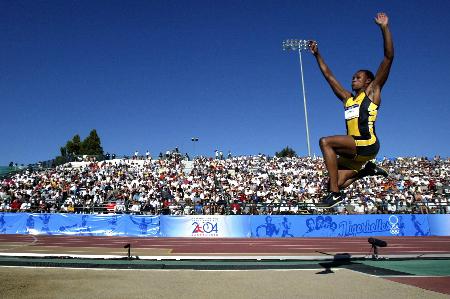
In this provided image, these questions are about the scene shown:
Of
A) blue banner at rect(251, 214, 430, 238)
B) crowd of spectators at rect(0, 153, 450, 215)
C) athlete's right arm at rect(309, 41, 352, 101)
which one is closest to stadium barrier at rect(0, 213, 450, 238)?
blue banner at rect(251, 214, 430, 238)

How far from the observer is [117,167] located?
35.5m

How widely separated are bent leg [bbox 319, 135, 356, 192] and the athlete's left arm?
0.72m

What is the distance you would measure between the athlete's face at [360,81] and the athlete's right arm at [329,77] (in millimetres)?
279

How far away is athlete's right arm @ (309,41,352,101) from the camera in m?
6.37

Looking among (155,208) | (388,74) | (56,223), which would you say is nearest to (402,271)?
(388,74)

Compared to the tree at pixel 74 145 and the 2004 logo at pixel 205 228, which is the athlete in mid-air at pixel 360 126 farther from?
the tree at pixel 74 145

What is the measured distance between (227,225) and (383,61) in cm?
1688

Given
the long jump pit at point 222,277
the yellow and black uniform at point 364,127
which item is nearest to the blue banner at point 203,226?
the long jump pit at point 222,277

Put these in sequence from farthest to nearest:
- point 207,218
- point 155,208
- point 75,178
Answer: point 75,178 → point 155,208 → point 207,218

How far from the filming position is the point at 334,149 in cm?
573

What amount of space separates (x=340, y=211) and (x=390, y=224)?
9.91 feet

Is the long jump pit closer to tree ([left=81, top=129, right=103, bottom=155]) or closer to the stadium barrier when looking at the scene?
the stadium barrier

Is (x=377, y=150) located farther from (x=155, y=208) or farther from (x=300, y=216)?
(x=155, y=208)

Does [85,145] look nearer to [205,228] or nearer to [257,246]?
[205,228]
